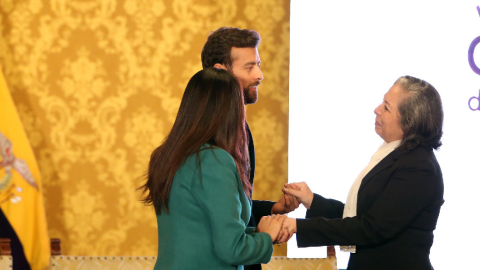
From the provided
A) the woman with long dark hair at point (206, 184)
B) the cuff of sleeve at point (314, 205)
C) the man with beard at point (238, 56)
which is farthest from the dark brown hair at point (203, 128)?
the cuff of sleeve at point (314, 205)

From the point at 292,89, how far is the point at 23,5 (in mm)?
2000

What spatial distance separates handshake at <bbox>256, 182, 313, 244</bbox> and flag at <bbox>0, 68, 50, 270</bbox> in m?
1.68

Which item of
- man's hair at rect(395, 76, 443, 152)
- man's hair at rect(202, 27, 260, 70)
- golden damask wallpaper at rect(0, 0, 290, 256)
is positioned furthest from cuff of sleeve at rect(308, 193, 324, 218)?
golden damask wallpaper at rect(0, 0, 290, 256)

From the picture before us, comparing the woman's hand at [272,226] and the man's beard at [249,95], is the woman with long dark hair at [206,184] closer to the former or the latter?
the woman's hand at [272,226]

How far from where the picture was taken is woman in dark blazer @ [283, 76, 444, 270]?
1864 millimetres

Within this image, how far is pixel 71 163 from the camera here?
3.57 m

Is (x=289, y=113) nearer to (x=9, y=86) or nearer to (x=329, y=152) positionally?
(x=329, y=152)

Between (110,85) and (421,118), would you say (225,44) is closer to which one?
(421,118)

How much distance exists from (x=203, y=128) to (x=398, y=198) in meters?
0.81

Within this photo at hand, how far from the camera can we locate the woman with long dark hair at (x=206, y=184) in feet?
4.83

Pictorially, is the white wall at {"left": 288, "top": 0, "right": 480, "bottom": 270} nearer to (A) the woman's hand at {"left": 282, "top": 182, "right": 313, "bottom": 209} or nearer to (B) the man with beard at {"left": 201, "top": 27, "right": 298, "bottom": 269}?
(A) the woman's hand at {"left": 282, "top": 182, "right": 313, "bottom": 209}

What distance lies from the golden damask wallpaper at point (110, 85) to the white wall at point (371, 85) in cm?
15

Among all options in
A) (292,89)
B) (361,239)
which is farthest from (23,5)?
(361,239)

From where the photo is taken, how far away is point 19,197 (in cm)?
327
